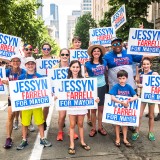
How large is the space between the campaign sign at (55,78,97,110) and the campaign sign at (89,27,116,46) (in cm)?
400

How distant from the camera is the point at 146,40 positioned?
6.95 meters

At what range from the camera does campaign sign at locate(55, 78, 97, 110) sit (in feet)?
18.1

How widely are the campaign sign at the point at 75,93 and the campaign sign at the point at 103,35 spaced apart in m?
4.00

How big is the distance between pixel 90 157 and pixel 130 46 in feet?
9.13

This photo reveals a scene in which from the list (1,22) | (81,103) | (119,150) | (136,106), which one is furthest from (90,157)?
(1,22)

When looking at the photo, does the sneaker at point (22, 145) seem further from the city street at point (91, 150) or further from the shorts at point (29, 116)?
the shorts at point (29, 116)

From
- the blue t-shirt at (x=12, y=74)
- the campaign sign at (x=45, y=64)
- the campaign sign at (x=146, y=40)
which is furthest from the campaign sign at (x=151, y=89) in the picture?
the blue t-shirt at (x=12, y=74)

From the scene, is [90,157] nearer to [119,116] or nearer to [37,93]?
[119,116]

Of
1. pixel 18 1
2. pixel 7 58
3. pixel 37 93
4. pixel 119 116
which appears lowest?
pixel 119 116

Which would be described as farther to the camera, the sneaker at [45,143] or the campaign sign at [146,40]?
the campaign sign at [146,40]

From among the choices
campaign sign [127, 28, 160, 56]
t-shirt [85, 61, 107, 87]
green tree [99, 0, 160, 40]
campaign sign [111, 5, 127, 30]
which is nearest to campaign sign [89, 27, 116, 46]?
campaign sign [111, 5, 127, 30]

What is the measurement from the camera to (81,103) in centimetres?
553

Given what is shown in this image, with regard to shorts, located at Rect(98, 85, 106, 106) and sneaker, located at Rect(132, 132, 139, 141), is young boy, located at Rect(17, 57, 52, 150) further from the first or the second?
sneaker, located at Rect(132, 132, 139, 141)

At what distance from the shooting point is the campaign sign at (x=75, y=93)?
5507mm
